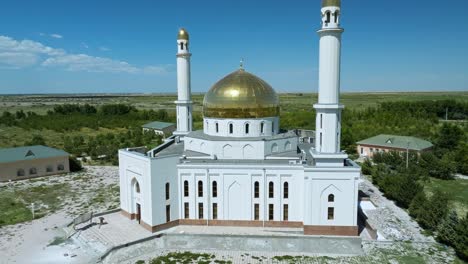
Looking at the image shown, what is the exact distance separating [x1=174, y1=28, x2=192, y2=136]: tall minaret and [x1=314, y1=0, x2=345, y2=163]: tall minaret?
12.2 metres

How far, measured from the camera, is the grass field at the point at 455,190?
29.0m

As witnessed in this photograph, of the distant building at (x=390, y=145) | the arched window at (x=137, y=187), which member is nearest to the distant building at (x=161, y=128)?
the distant building at (x=390, y=145)

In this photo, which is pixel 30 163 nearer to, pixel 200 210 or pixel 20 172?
pixel 20 172

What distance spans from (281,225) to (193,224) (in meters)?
6.29

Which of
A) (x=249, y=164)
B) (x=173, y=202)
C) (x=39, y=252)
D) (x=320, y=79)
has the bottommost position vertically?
(x=39, y=252)

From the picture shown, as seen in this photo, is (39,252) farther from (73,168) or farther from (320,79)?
(73,168)

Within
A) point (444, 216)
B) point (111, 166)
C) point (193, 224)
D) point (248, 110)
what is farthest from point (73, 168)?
point (444, 216)

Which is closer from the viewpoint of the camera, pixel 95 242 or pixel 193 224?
pixel 95 242

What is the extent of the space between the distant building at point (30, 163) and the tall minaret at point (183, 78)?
2084cm

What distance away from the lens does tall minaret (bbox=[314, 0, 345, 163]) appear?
834 inches

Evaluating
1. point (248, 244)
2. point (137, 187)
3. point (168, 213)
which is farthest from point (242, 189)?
point (137, 187)

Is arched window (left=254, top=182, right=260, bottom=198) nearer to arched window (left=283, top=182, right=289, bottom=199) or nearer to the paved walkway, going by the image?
arched window (left=283, top=182, right=289, bottom=199)

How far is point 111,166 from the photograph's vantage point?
46656mm

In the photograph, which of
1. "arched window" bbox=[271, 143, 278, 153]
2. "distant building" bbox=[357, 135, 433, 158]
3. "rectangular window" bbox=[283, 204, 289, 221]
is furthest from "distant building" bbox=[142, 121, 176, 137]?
"rectangular window" bbox=[283, 204, 289, 221]
